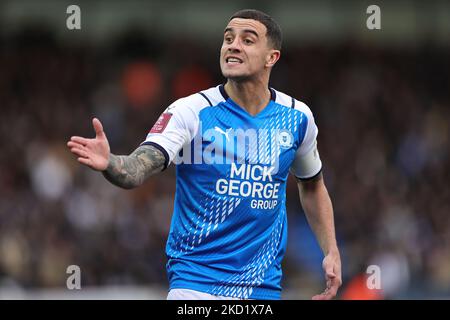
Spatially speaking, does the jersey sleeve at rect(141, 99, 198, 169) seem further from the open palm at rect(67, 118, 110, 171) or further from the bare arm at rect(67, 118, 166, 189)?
the open palm at rect(67, 118, 110, 171)

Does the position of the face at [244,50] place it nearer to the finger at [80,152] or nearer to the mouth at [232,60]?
the mouth at [232,60]

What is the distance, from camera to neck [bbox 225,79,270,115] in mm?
6906

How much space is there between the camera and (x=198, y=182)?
21.9ft

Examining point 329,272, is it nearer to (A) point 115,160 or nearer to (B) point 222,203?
(B) point 222,203

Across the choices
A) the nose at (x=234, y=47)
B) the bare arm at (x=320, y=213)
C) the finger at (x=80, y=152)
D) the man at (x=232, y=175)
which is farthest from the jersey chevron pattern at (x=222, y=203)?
the finger at (x=80, y=152)

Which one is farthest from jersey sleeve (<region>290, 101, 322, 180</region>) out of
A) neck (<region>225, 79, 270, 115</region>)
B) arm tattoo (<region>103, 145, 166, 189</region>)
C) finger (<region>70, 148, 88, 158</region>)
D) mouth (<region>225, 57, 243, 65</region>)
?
finger (<region>70, 148, 88, 158</region>)

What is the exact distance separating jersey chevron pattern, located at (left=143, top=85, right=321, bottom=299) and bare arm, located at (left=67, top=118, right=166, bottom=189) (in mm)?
261

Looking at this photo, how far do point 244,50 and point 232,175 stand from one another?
2.78 ft

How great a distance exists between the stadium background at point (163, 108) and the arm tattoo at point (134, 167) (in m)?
8.01

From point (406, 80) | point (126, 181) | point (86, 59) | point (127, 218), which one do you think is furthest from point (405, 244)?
point (126, 181)

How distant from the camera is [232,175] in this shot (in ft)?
21.9

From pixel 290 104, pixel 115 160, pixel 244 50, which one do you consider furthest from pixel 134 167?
pixel 290 104

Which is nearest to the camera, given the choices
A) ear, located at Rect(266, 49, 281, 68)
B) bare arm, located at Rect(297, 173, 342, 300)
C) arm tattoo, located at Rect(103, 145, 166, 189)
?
arm tattoo, located at Rect(103, 145, 166, 189)
